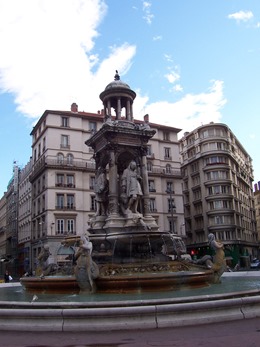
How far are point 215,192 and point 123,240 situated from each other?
61.8m

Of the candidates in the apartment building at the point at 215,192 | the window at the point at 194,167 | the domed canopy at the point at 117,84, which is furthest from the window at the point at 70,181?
the domed canopy at the point at 117,84

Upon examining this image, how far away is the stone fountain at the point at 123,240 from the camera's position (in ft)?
A: 39.1

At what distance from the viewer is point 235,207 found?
252ft

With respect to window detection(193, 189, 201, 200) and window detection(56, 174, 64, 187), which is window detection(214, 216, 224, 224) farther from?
window detection(56, 174, 64, 187)

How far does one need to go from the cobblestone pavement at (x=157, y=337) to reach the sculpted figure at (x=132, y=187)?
396 inches

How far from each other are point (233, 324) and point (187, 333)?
1158 millimetres

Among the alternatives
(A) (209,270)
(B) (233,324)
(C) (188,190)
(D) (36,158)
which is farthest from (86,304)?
(C) (188,190)

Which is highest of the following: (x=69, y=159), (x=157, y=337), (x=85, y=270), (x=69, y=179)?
(x=69, y=159)

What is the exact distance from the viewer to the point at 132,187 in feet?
58.9

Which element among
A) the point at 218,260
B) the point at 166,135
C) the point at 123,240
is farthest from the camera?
the point at 166,135

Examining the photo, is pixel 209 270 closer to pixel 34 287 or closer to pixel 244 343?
pixel 34 287

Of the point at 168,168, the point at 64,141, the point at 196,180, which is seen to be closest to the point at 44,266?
the point at 64,141

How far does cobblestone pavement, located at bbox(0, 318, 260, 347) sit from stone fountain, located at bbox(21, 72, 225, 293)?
3887mm

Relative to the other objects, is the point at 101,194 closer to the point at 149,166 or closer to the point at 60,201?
the point at 60,201
